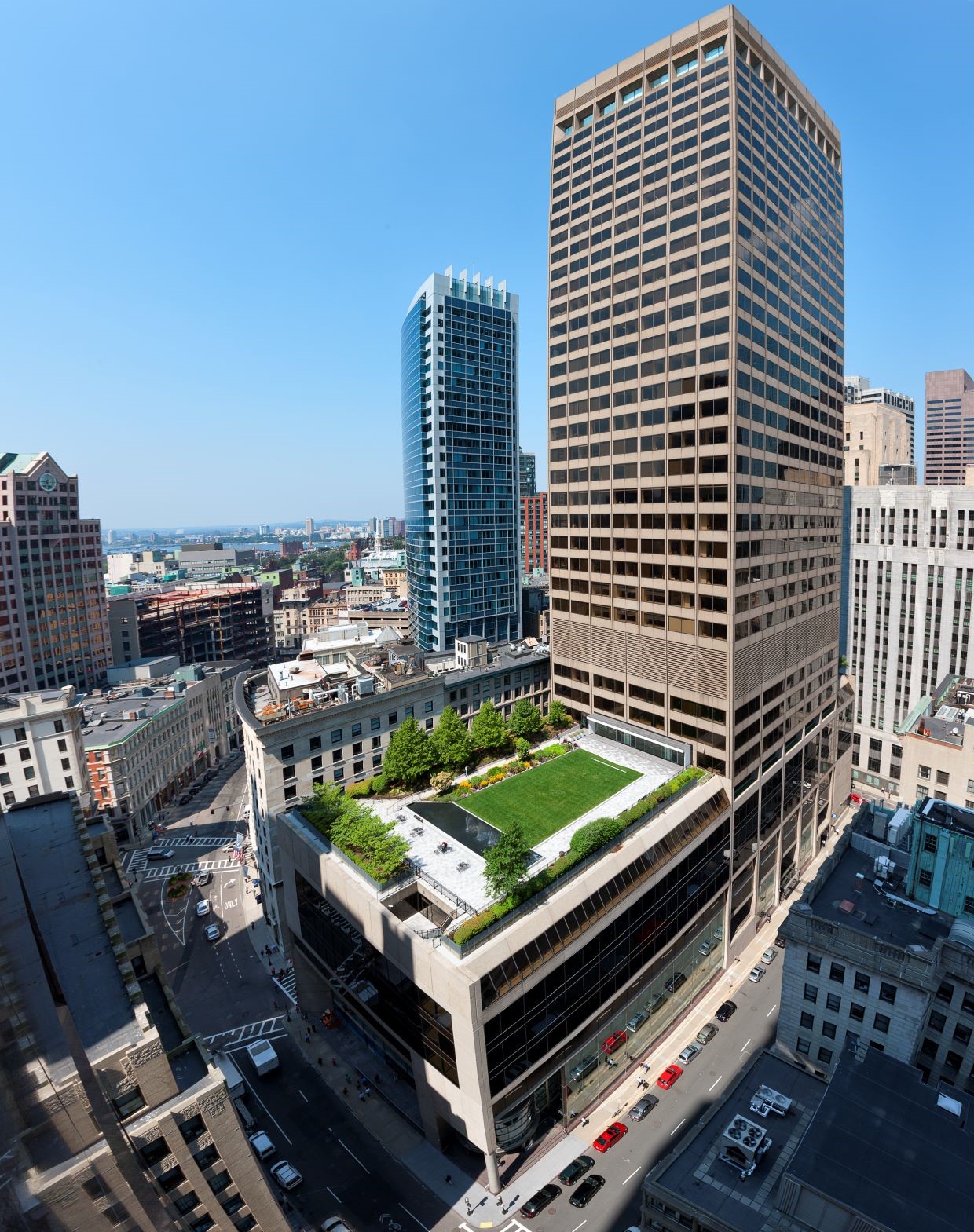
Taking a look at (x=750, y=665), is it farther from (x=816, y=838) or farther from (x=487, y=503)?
(x=487, y=503)

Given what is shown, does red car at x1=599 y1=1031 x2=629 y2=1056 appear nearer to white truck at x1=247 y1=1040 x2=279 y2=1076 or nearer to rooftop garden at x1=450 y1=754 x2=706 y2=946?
rooftop garden at x1=450 y1=754 x2=706 y2=946

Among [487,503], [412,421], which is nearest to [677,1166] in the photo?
[487,503]

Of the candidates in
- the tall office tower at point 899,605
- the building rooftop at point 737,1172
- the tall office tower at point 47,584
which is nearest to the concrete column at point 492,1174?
the building rooftop at point 737,1172

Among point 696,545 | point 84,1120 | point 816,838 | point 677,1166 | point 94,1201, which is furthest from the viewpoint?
point 816,838

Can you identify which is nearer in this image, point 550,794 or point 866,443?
point 550,794

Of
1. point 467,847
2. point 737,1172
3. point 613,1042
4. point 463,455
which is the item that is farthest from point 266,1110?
point 463,455

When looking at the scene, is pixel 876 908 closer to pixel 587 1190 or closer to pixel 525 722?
pixel 587 1190
